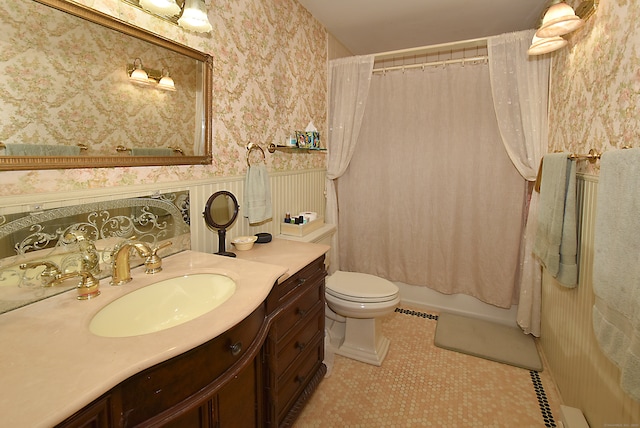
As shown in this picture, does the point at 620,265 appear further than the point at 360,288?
No

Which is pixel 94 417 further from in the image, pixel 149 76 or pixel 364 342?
pixel 364 342

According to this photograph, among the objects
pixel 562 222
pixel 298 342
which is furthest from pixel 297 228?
pixel 562 222

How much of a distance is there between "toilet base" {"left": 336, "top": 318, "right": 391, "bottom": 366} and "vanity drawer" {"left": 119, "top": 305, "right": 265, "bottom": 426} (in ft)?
4.28

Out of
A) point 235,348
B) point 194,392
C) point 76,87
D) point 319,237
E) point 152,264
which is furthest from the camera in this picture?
point 319,237

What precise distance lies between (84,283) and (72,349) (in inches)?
14.0

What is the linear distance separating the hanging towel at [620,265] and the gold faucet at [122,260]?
1553 millimetres

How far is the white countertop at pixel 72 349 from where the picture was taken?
1.93 ft

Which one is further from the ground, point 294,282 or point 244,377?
point 294,282

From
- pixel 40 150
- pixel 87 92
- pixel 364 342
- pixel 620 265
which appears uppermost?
pixel 87 92

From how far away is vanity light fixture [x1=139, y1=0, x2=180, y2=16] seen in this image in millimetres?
1240

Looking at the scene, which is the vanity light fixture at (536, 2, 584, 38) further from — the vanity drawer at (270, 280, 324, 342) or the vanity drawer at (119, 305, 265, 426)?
the vanity drawer at (119, 305, 265, 426)

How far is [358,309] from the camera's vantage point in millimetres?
2029

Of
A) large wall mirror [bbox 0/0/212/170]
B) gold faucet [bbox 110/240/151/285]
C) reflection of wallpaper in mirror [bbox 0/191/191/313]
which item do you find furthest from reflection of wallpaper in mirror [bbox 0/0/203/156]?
gold faucet [bbox 110/240/151/285]

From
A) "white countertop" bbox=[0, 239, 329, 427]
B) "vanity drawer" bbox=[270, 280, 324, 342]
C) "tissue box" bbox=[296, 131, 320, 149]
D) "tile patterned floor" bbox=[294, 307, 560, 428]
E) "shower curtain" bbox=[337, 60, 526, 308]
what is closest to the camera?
"white countertop" bbox=[0, 239, 329, 427]
